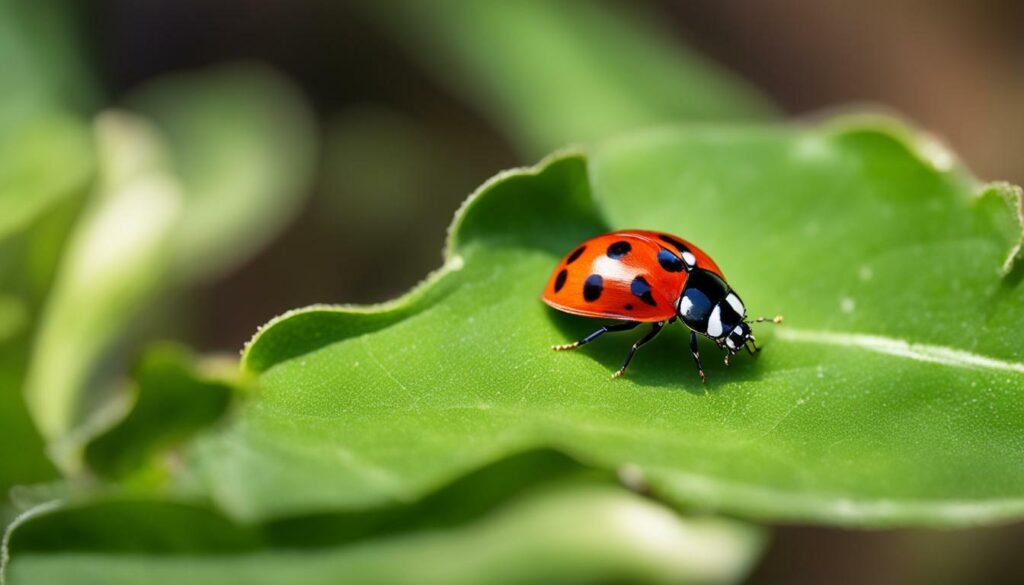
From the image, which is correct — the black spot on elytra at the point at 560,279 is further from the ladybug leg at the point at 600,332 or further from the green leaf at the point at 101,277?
the green leaf at the point at 101,277

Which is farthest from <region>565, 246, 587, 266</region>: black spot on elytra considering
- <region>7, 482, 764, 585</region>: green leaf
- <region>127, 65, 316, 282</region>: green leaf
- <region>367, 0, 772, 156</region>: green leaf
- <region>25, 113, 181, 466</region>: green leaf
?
<region>367, 0, 772, 156</region>: green leaf

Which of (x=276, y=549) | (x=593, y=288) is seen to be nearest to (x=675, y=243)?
(x=593, y=288)

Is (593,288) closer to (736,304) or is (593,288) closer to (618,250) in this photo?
(618,250)

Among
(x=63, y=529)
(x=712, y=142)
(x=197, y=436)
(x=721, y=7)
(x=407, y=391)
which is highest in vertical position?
(x=721, y=7)

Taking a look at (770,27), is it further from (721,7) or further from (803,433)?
(803,433)

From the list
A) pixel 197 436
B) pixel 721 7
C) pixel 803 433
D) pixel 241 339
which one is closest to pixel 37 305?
pixel 197 436

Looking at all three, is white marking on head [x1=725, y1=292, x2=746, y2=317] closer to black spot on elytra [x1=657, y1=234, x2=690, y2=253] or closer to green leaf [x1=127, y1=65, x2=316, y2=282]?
black spot on elytra [x1=657, y1=234, x2=690, y2=253]

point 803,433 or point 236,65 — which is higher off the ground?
point 236,65
